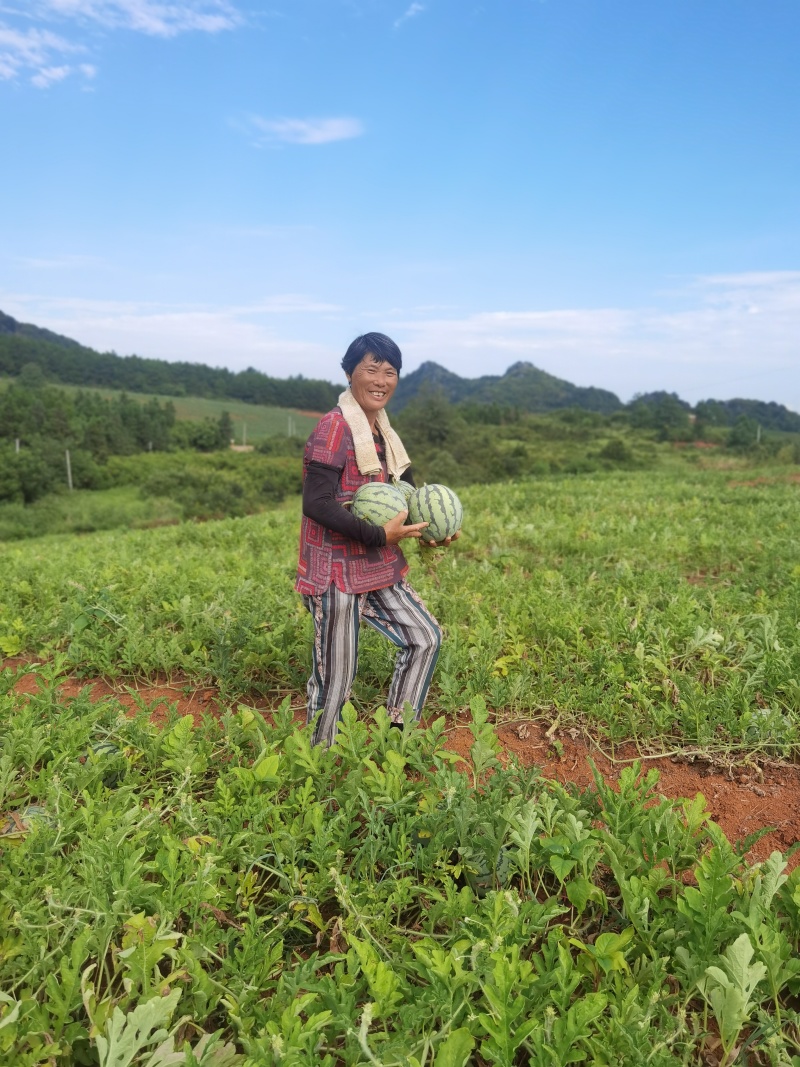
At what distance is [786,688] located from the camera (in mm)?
4199

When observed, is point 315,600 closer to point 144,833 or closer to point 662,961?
point 144,833

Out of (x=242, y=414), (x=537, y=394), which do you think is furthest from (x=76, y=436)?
(x=537, y=394)

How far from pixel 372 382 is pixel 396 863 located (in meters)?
2.19

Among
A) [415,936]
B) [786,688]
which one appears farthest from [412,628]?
[786,688]

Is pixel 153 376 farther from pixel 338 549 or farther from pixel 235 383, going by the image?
pixel 338 549

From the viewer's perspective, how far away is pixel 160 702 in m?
4.54

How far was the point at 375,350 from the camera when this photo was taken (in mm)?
3463

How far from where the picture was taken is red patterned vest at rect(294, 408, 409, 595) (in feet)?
11.1

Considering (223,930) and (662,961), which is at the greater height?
(662,961)

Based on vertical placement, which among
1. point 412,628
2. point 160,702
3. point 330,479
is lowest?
point 160,702

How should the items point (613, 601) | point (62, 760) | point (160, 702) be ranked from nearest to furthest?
1. point (62, 760)
2. point (160, 702)
3. point (613, 601)

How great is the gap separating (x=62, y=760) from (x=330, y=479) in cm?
188

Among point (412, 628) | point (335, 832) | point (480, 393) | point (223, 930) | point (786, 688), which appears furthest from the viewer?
point (480, 393)

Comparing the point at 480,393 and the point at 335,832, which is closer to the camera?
the point at 335,832
